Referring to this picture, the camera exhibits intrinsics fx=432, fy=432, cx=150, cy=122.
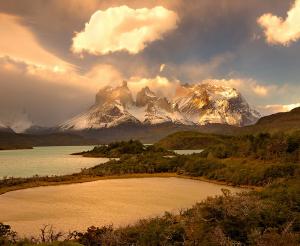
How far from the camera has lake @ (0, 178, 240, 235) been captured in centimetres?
4272

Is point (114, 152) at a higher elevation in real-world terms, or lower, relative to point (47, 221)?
higher

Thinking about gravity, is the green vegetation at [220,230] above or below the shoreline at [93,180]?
below

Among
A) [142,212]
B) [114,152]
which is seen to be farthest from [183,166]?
[114,152]

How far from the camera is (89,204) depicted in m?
53.7

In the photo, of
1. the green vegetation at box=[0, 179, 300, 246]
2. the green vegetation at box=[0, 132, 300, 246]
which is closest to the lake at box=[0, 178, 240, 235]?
the green vegetation at box=[0, 132, 300, 246]

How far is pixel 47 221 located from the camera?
42875 mm

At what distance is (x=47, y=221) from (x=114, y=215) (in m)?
7.03

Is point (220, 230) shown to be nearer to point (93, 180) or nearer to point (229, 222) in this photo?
point (229, 222)

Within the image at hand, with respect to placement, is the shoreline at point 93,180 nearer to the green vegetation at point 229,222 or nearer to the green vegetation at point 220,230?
the green vegetation at point 229,222

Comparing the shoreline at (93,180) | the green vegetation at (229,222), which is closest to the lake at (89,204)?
the shoreline at (93,180)

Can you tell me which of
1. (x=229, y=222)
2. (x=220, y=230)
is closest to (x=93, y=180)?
(x=229, y=222)

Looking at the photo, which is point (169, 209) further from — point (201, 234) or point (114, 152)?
point (114, 152)

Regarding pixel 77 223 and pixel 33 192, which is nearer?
pixel 77 223

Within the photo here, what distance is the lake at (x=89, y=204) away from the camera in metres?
42.7
